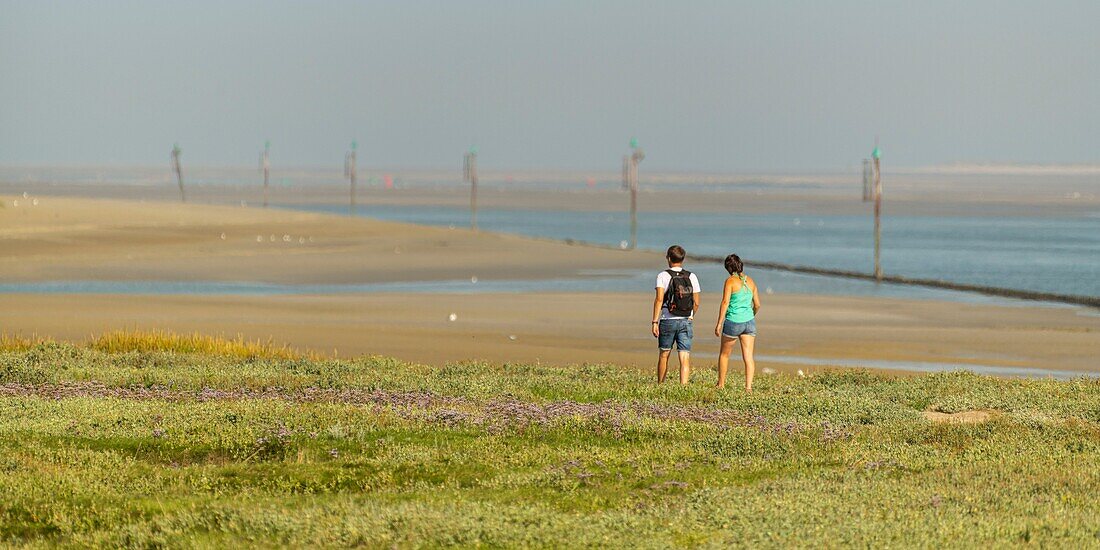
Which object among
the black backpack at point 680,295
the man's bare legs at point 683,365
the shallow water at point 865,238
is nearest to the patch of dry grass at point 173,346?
the man's bare legs at point 683,365

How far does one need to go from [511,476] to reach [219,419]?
3787 millimetres

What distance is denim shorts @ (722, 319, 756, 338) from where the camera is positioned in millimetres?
18672

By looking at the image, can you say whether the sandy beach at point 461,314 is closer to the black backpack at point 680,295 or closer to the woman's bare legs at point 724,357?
the woman's bare legs at point 724,357

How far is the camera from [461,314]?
35.4m

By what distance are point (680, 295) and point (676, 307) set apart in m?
0.18

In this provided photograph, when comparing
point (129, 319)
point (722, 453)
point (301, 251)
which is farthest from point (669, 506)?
point (301, 251)

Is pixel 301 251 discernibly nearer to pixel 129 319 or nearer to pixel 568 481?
pixel 129 319

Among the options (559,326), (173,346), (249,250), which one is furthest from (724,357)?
(249,250)

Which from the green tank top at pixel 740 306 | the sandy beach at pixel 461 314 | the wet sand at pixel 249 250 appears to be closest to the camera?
the green tank top at pixel 740 306

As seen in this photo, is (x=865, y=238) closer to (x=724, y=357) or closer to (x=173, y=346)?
(x=173, y=346)

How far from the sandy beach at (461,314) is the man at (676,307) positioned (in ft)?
22.9

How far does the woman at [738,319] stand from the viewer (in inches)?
728

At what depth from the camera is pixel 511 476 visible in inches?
497

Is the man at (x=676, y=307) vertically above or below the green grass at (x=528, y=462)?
above
